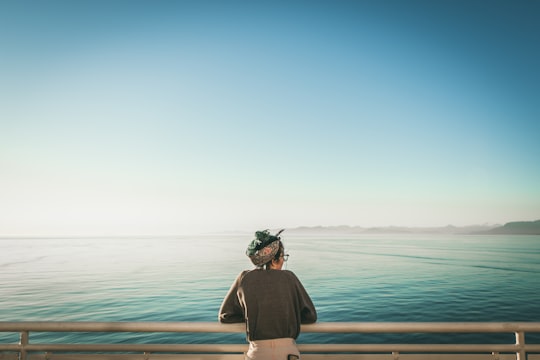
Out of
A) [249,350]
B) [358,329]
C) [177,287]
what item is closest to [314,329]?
[358,329]

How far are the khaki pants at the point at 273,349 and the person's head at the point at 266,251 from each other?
53 cm

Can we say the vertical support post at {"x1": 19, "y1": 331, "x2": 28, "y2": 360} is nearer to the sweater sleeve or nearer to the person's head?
the sweater sleeve

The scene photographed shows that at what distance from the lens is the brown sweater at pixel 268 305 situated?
2.52 m

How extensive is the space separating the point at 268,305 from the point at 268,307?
0.02 m

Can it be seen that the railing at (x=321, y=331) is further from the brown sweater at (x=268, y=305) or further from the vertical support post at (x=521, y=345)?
the brown sweater at (x=268, y=305)

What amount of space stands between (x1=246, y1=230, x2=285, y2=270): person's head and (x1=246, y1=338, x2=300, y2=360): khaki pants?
53cm

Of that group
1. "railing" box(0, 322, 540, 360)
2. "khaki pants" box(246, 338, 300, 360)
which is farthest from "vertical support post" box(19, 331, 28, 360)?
"khaki pants" box(246, 338, 300, 360)

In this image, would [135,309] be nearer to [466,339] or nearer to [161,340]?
[161,340]

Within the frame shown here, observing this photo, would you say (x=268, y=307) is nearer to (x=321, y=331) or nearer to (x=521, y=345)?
(x=321, y=331)

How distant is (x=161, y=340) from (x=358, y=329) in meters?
11.3

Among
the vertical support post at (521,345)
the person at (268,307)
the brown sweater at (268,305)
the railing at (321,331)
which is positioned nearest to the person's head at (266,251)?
the person at (268,307)

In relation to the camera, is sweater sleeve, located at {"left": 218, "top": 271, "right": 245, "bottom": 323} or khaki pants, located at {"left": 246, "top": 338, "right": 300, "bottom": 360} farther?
sweater sleeve, located at {"left": 218, "top": 271, "right": 245, "bottom": 323}

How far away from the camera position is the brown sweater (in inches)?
99.3

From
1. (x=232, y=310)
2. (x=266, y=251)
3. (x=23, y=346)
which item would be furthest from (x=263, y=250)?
(x=23, y=346)
